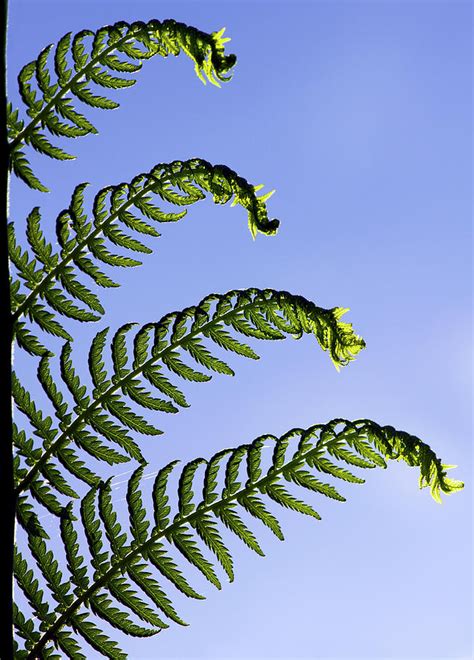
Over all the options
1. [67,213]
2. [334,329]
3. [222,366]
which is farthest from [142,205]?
[334,329]

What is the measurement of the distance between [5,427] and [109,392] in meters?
0.38

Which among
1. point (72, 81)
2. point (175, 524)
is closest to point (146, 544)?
point (175, 524)

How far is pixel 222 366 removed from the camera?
2158mm

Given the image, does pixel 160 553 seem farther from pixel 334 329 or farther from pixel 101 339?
pixel 334 329

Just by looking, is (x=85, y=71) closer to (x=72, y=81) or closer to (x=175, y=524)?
(x=72, y=81)

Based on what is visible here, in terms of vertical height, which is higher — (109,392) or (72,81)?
(72,81)

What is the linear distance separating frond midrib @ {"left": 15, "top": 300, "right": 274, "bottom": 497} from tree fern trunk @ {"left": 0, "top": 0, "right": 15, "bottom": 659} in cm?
11

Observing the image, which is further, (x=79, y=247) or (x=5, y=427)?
(x=79, y=247)

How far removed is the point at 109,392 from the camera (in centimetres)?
206

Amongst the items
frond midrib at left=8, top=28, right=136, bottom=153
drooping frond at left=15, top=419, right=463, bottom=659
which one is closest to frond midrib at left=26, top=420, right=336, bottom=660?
drooping frond at left=15, top=419, right=463, bottom=659

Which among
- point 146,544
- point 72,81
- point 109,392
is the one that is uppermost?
point 72,81

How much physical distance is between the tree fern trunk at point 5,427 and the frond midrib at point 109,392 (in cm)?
11

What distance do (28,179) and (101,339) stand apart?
51cm

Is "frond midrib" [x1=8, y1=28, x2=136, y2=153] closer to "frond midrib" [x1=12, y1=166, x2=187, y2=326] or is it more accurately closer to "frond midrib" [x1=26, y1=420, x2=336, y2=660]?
"frond midrib" [x1=12, y1=166, x2=187, y2=326]
